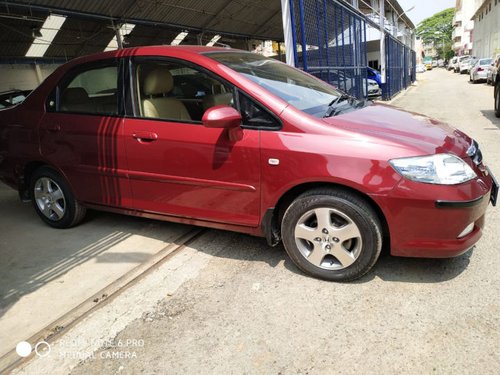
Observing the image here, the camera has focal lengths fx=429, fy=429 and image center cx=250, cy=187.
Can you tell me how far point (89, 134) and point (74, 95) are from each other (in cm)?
51

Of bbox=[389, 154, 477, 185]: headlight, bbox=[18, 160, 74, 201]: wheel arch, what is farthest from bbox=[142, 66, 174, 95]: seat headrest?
bbox=[389, 154, 477, 185]: headlight

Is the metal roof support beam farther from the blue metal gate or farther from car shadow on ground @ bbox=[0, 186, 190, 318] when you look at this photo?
car shadow on ground @ bbox=[0, 186, 190, 318]

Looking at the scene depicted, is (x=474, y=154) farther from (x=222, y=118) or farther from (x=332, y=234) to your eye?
(x=222, y=118)

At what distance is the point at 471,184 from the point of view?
269 centimetres

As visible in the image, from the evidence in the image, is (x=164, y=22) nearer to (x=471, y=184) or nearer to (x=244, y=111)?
(x=244, y=111)

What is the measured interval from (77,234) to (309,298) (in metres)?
2.50

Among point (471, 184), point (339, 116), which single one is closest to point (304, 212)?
point (339, 116)

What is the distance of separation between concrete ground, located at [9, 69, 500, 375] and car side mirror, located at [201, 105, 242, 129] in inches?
44.1

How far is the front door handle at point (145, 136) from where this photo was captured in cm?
339

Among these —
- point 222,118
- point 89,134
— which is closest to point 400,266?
point 222,118

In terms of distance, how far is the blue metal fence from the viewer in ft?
24.2

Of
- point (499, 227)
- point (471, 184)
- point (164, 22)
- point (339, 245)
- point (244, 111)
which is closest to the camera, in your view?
point (471, 184)

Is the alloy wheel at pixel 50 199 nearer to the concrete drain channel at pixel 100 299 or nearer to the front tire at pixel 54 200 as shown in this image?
the front tire at pixel 54 200

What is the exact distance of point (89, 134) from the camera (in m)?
3.75
